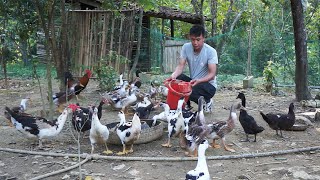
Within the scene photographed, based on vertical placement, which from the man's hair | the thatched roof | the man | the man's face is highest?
the thatched roof

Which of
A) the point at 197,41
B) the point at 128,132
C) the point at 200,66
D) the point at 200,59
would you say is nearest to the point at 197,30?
the point at 197,41

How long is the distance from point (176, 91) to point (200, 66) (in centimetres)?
106

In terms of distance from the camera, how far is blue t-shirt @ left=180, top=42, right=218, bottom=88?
7.70 metres

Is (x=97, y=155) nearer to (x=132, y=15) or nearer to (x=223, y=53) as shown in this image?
(x=132, y=15)

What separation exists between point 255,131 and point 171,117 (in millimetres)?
1460

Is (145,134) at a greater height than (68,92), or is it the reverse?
(68,92)

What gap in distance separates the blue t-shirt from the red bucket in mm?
796

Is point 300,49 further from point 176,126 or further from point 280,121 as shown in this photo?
point 176,126

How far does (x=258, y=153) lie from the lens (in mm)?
5652

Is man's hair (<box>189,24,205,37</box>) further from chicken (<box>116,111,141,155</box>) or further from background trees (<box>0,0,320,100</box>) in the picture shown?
chicken (<box>116,111,141,155</box>)

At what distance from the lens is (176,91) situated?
7098 millimetres

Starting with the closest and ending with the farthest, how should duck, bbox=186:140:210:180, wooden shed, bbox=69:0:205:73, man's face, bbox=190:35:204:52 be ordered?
duck, bbox=186:140:210:180
man's face, bbox=190:35:204:52
wooden shed, bbox=69:0:205:73

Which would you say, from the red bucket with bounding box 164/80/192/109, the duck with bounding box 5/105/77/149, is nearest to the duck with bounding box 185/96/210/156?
the red bucket with bounding box 164/80/192/109

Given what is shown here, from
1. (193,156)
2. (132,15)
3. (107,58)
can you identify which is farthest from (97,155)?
(132,15)
